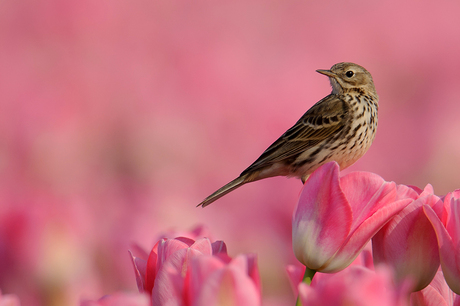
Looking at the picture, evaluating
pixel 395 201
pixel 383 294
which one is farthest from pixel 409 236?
pixel 383 294

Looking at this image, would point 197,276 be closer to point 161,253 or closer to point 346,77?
point 161,253

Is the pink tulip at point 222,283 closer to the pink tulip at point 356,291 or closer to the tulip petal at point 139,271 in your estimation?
the pink tulip at point 356,291

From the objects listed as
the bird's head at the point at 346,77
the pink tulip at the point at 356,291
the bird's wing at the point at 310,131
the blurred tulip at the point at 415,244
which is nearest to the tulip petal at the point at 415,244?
the blurred tulip at the point at 415,244

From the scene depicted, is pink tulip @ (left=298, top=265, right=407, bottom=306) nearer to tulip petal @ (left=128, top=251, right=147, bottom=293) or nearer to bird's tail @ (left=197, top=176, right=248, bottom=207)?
tulip petal @ (left=128, top=251, right=147, bottom=293)

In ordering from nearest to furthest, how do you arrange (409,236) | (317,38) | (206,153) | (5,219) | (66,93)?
(409,236)
(5,219)
(206,153)
(66,93)
(317,38)

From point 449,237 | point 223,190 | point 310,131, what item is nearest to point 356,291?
point 449,237

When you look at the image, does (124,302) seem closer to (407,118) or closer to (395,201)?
(395,201)
